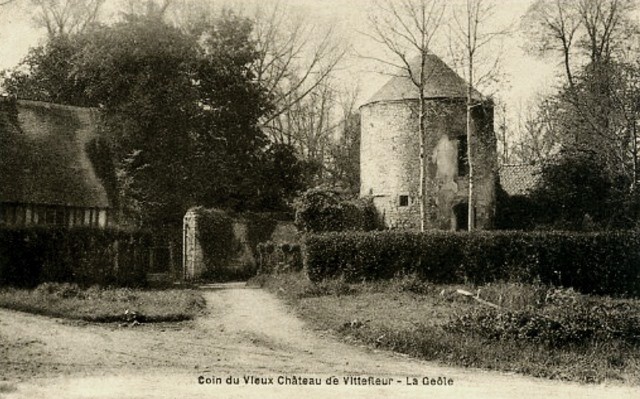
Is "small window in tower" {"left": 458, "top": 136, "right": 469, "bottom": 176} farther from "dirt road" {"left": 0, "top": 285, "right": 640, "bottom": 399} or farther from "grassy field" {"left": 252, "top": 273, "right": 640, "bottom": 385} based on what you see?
"dirt road" {"left": 0, "top": 285, "right": 640, "bottom": 399}

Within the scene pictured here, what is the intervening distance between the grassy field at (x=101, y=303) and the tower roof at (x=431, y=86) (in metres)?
15.6

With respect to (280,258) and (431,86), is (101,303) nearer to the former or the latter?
(280,258)

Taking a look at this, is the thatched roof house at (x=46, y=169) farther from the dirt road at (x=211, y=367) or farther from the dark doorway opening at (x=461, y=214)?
the dark doorway opening at (x=461, y=214)

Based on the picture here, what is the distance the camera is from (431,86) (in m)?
29.1

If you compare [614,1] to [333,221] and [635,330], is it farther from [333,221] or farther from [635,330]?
[635,330]

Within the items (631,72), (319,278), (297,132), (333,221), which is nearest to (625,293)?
(631,72)

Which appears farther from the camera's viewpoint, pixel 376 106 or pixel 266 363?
pixel 376 106

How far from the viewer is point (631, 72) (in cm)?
2052

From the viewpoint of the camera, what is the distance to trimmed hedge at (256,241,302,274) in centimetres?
2159

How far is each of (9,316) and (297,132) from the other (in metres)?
31.8

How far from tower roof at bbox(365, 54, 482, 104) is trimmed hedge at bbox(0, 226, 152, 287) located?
1427cm

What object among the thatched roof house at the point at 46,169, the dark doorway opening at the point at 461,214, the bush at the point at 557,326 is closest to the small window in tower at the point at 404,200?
the dark doorway opening at the point at 461,214

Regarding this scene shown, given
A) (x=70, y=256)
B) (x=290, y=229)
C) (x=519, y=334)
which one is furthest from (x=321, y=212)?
(x=519, y=334)

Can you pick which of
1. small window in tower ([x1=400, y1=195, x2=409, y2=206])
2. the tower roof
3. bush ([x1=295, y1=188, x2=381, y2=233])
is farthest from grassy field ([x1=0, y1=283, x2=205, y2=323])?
the tower roof
